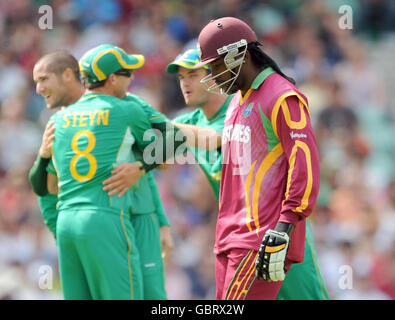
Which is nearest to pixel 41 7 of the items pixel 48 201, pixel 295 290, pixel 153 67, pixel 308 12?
pixel 153 67

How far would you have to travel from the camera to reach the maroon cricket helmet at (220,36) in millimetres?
4527

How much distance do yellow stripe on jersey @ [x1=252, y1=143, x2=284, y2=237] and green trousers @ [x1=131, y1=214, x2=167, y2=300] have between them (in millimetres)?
1784

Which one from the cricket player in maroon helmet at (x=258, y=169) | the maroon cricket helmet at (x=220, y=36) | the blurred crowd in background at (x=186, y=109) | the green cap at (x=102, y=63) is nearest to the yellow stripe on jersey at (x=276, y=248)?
the cricket player in maroon helmet at (x=258, y=169)

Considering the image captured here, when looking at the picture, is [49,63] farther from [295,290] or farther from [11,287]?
[11,287]

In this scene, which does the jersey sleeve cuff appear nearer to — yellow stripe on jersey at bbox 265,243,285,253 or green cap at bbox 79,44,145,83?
yellow stripe on jersey at bbox 265,243,285,253

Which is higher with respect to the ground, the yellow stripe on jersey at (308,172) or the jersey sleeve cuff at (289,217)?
the yellow stripe on jersey at (308,172)

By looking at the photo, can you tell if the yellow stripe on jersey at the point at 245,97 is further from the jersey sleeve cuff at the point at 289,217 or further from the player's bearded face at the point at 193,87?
the player's bearded face at the point at 193,87

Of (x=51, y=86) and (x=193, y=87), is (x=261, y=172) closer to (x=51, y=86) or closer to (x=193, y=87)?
(x=193, y=87)

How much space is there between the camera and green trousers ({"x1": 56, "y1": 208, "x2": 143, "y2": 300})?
5.47m

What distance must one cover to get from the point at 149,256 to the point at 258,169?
189 cm

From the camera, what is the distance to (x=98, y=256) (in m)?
5.46

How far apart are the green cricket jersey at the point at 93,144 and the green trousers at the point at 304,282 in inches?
56.3

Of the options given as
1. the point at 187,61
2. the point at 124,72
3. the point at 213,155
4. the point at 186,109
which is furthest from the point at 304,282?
the point at 186,109

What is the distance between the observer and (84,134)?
221 inches
